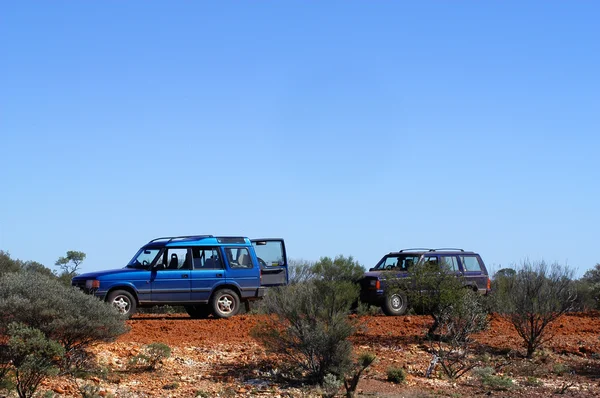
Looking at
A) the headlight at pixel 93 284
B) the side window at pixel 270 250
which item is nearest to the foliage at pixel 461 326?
the side window at pixel 270 250

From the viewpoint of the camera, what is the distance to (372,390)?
Result: 44.1 ft

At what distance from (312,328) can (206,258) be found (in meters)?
7.80

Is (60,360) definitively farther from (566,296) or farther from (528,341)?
(566,296)

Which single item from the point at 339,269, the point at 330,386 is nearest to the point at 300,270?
the point at 339,269

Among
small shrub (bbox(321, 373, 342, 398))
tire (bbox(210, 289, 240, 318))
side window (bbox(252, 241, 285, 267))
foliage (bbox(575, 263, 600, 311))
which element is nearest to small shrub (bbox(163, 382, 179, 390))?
small shrub (bbox(321, 373, 342, 398))

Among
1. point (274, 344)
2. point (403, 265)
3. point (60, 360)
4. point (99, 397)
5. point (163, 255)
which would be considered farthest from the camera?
point (403, 265)

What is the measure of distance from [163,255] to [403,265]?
279 inches

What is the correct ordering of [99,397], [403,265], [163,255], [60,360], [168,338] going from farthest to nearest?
[403,265], [163,255], [168,338], [60,360], [99,397]

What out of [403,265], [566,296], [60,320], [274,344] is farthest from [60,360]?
[403,265]

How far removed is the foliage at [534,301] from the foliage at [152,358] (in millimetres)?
7883

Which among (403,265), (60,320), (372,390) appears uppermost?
(403,265)

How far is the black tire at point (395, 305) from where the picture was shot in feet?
76.3

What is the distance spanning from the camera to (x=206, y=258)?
21.3 metres

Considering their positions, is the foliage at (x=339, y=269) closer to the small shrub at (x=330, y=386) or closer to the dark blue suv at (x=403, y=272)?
the dark blue suv at (x=403, y=272)
